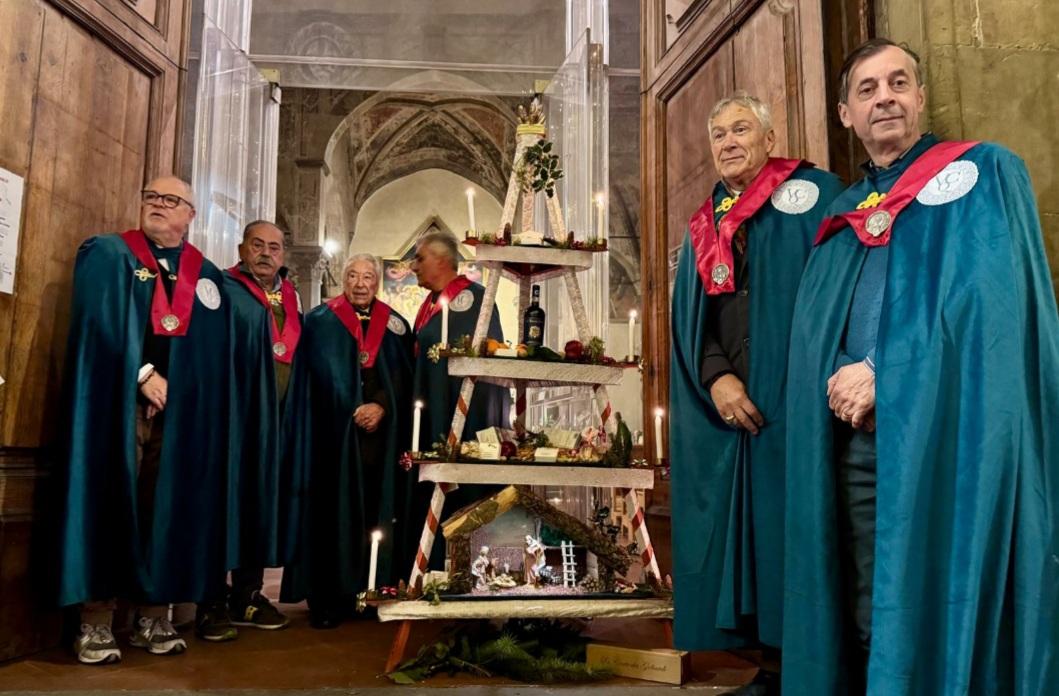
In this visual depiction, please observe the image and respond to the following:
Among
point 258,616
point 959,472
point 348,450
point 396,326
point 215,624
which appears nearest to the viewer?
point 959,472

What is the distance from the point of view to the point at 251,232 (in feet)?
13.6

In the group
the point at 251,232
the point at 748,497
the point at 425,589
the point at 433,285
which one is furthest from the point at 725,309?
the point at 251,232

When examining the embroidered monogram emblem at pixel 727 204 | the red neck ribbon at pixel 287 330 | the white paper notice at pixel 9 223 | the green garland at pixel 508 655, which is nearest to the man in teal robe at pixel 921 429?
the embroidered monogram emblem at pixel 727 204

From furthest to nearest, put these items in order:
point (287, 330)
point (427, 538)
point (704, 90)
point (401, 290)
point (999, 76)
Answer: point (401, 290)
point (287, 330)
point (704, 90)
point (427, 538)
point (999, 76)

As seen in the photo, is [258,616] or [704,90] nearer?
[704,90]

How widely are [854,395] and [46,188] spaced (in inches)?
122

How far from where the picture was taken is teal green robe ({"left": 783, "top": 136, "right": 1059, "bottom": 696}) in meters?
1.53

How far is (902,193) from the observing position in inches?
71.4

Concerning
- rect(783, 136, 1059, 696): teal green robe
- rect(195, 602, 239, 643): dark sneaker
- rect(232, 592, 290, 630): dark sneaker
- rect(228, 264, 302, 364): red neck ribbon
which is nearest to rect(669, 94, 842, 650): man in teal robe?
rect(783, 136, 1059, 696): teal green robe

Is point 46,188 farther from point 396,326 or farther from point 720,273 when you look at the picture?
point 720,273

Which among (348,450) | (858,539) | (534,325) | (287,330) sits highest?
(287,330)

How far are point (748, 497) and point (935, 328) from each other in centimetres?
83

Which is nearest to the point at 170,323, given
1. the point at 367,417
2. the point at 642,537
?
the point at 367,417

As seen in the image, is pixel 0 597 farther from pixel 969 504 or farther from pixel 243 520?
pixel 969 504
